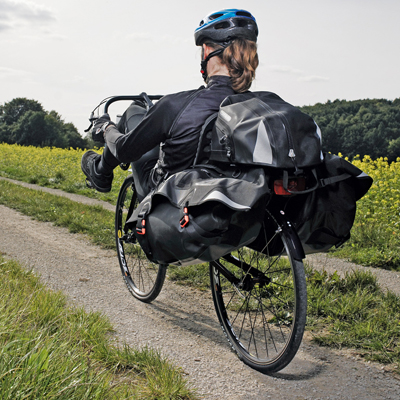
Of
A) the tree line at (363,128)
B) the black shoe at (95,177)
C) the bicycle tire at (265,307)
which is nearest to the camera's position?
the bicycle tire at (265,307)

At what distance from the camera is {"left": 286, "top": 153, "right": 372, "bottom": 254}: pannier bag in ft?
8.41

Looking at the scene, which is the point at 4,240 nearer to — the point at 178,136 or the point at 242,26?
the point at 178,136

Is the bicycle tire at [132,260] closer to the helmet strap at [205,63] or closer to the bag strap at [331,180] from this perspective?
the helmet strap at [205,63]

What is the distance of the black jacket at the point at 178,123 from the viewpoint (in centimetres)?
286

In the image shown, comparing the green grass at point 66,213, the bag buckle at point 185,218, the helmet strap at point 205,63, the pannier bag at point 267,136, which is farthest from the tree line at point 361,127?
the bag buckle at point 185,218

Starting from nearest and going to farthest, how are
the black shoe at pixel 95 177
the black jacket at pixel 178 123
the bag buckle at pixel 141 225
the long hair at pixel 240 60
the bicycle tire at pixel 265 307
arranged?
the bicycle tire at pixel 265 307, the bag buckle at pixel 141 225, the black jacket at pixel 178 123, the long hair at pixel 240 60, the black shoe at pixel 95 177

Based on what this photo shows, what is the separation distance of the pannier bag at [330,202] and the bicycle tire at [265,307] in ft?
0.58

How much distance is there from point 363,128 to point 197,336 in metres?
35.2

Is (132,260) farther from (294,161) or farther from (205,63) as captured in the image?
(294,161)

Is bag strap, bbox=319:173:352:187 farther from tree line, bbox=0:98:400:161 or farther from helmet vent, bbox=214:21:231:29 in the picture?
tree line, bbox=0:98:400:161

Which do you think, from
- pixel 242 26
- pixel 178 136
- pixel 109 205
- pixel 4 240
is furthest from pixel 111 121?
pixel 109 205

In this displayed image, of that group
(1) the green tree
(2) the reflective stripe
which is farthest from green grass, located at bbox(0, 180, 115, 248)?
(1) the green tree

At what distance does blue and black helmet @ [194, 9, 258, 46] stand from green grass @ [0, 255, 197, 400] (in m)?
1.99

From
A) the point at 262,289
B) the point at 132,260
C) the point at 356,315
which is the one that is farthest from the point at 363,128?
the point at 262,289
